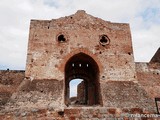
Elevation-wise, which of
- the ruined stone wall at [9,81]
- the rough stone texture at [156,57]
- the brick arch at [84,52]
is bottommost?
the ruined stone wall at [9,81]

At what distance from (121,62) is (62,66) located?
9.69 feet

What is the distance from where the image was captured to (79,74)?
12781 mm

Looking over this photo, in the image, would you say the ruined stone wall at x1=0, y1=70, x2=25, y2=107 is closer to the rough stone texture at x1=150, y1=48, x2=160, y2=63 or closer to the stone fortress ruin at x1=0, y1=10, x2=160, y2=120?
the stone fortress ruin at x1=0, y1=10, x2=160, y2=120

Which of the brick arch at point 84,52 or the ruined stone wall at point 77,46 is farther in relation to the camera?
the brick arch at point 84,52

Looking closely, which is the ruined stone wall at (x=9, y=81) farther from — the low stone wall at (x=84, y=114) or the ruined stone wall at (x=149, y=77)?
the ruined stone wall at (x=149, y=77)

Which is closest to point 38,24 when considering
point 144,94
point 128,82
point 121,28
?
point 121,28

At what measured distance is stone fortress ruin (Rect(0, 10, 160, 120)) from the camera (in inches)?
351

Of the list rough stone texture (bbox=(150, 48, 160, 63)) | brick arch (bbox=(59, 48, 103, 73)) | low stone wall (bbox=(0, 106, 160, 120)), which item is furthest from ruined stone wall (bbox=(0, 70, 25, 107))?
rough stone texture (bbox=(150, 48, 160, 63))

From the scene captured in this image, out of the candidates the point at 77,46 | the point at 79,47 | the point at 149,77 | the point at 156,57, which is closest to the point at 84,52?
the point at 79,47

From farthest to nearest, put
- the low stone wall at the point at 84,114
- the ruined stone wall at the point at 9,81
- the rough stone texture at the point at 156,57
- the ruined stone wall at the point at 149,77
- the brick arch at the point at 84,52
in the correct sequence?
the rough stone texture at the point at 156,57
the ruined stone wall at the point at 149,77
the ruined stone wall at the point at 9,81
the brick arch at the point at 84,52
the low stone wall at the point at 84,114

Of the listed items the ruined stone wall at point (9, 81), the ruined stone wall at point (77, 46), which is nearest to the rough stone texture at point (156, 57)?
the ruined stone wall at point (77, 46)

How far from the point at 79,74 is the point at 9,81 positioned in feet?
13.0

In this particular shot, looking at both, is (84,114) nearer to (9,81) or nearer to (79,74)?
(79,74)

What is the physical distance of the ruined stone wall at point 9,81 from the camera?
38.8 ft
